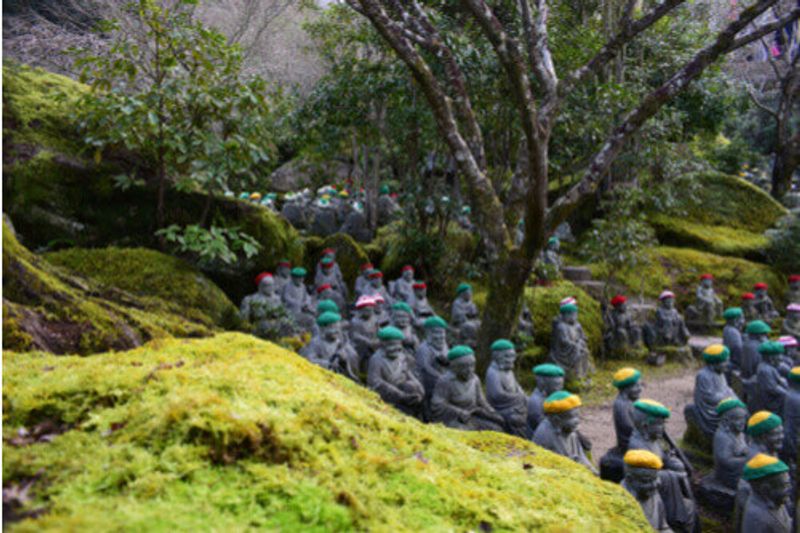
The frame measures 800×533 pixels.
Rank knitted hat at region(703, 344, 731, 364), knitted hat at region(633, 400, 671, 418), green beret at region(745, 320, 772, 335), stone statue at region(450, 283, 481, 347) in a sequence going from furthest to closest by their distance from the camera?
stone statue at region(450, 283, 481, 347) < green beret at region(745, 320, 772, 335) < knitted hat at region(703, 344, 731, 364) < knitted hat at region(633, 400, 671, 418)

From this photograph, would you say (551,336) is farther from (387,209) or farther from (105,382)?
(105,382)

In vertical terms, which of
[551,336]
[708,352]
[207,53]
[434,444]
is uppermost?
[207,53]

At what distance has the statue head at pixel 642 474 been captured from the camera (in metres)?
4.34

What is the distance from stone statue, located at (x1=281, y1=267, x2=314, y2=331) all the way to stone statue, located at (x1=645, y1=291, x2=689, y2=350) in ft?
23.0

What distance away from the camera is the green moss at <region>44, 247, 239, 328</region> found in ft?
22.4

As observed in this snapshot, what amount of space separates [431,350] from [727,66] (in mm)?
15996

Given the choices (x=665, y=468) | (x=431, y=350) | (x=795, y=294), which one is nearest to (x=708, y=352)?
(x=665, y=468)

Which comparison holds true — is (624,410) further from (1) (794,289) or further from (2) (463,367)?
(1) (794,289)

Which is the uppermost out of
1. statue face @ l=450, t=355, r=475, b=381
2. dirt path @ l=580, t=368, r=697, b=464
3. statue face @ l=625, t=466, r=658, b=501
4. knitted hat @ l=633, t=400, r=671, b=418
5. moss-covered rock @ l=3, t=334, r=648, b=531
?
moss-covered rock @ l=3, t=334, r=648, b=531

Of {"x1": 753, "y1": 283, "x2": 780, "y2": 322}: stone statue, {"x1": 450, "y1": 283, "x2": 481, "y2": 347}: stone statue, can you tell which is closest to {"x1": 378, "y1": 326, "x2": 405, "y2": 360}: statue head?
{"x1": 450, "y1": 283, "x2": 481, "y2": 347}: stone statue

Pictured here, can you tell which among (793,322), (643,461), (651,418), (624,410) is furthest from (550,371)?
(793,322)

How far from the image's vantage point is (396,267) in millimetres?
13227

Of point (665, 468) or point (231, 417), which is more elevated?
point (231, 417)

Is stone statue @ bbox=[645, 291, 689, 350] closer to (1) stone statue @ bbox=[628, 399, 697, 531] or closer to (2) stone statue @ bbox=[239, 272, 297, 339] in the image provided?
(1) stone statue @ bbox=[628, 399, 697, 531]
